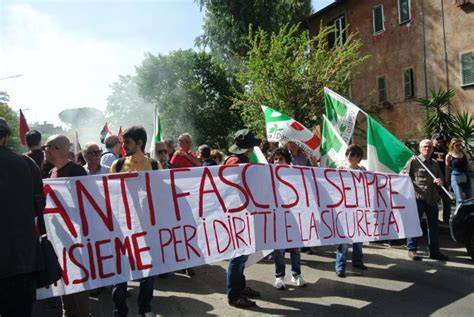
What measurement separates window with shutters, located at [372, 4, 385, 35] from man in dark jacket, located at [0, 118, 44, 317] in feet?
73.9

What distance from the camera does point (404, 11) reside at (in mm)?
21828

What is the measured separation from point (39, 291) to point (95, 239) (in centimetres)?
62

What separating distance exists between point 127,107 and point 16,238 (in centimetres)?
4005

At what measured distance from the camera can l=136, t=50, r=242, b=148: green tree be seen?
33.9 metres

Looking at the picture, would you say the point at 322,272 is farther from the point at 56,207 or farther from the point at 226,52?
the point at 226,52

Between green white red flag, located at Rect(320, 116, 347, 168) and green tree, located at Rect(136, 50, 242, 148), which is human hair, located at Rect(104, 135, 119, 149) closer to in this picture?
green white red flag, located at Rect(320, 116, 347, 168)

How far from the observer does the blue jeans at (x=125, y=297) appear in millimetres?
4246

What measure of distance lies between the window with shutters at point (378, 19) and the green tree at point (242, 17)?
7765mm

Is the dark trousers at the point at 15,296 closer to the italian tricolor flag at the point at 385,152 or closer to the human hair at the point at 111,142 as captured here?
the human hair at the point at 111,142

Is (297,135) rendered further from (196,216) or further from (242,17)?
(242,17)

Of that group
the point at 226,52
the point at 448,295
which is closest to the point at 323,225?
the point at 448,295

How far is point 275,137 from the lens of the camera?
7.71 metres

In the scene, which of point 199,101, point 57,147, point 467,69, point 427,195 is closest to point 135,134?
point 57,147

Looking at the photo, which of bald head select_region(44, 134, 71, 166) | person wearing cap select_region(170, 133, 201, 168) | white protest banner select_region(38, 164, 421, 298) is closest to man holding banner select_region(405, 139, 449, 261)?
white protest banner select_region(38, 164, 421, 298)
